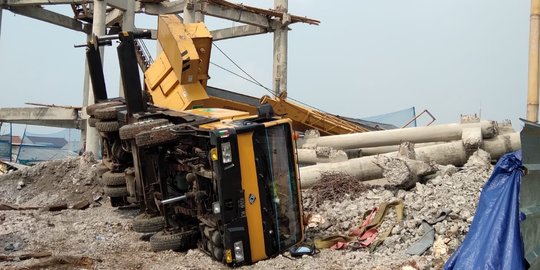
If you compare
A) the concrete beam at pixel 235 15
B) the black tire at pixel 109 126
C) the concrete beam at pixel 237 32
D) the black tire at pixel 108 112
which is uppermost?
the concrete beam at pixel 235 15

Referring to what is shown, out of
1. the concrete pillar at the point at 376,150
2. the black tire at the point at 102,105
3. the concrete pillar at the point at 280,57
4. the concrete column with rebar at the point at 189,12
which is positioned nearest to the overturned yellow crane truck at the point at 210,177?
the black tire at the point at 102,105

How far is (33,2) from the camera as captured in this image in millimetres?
24156

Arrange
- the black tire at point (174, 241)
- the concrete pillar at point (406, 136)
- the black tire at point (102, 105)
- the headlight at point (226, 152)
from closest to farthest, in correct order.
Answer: the headlight at point (226, 152) < the black tire at point (174, 241) < the black tire at point (102, 105) < the concrete pillar at point (406, 136)

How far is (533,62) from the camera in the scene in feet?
36.6

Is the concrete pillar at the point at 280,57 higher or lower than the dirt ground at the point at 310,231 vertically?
higher

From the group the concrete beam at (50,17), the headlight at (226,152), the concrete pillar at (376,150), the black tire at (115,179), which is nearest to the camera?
the headlight at (226,152)

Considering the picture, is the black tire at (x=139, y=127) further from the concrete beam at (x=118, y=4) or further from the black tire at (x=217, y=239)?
the concrete beam at (x=118, y=4)

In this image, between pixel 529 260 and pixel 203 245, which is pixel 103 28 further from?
pixel 529 260

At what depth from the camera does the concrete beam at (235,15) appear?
22209mm

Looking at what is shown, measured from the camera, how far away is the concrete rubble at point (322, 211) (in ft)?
21.4

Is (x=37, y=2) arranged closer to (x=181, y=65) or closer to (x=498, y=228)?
(x=181, y=65)

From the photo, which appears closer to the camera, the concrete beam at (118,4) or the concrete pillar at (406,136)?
the concrete pillar at (406,136)

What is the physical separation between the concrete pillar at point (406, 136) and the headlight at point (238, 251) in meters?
7.20

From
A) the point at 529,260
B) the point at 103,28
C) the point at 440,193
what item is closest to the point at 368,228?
the point at 440,193
